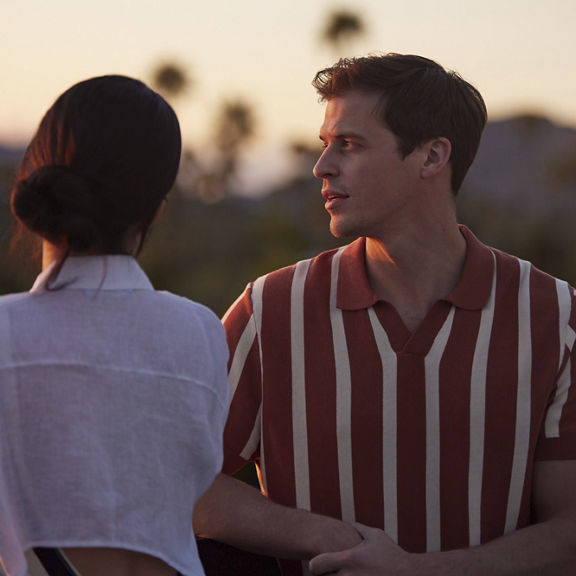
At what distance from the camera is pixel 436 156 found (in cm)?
276

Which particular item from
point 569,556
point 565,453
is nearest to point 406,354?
point 565,453

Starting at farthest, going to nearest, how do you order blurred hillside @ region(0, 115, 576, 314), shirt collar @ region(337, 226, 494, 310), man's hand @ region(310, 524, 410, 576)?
blurred hillside @ region(0, 115, 576, 314)
shirt collar @ region(337, 226, 494, 310)
man's hand @ region(310, 524, 410, 576)

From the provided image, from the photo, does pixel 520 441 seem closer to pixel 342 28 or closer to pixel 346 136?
pixel 346 136

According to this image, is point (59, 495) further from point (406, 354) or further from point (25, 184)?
point (406, 354)

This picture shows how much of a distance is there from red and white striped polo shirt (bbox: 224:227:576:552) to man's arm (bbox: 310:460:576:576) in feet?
0.19

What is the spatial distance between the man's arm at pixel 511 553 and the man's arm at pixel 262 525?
0.05 m

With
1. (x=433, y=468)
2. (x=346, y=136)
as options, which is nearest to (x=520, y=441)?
(x=433, y=468)

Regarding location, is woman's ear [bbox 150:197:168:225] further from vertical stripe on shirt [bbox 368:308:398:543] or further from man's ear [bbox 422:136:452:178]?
man's ear [bbox 422:136:452:178]

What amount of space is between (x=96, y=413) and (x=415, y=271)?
1.21m

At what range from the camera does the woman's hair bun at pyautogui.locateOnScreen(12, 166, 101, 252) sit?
5.31ft

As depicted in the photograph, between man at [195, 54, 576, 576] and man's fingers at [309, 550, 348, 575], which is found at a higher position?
man at [195, 54, 576, 576]

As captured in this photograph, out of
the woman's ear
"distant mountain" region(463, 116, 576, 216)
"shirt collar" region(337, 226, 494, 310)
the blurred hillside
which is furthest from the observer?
"distant mountain" region(463, 116, 576, 216)

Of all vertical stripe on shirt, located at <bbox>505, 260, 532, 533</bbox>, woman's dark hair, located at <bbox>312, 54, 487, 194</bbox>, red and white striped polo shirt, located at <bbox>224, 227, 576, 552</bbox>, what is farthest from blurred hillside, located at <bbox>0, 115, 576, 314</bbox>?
vertical stripe on shirt, located at <bbox>505, 260, 532, 533</bbox>

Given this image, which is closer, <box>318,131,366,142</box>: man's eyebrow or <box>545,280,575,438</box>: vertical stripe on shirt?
<box>545,280,575,438</box>: vertical stripe on shirt
